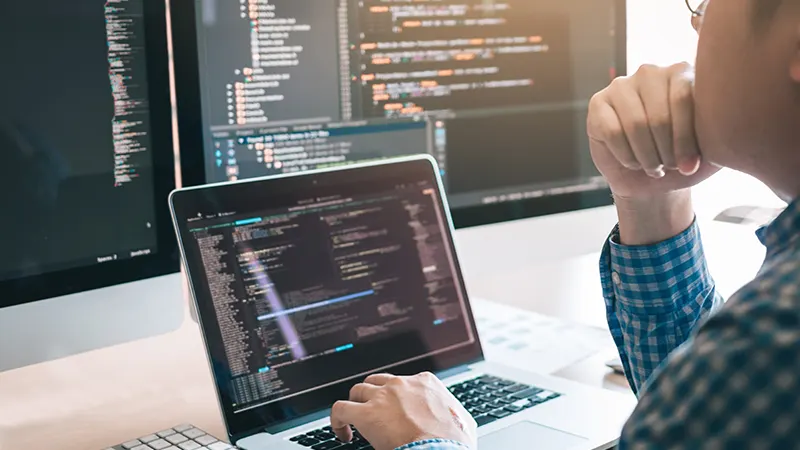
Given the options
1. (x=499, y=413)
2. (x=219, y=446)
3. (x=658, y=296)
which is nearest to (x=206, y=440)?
(x=219, y=446)

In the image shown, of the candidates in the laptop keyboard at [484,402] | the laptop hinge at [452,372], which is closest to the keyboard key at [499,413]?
the laptop keyboard at [484,402]

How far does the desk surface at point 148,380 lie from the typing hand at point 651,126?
1.07ft

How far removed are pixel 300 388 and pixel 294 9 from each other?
1.42 feet

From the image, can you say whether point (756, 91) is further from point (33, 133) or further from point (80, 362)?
point (80, 362)

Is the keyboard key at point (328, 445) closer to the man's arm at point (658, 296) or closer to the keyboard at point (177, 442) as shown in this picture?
the keyboard at point (177, 442)

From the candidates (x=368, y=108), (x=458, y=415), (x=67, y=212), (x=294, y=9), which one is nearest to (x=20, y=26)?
(x=67, y=212)

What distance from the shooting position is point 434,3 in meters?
1.20

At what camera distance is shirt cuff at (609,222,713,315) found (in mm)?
965

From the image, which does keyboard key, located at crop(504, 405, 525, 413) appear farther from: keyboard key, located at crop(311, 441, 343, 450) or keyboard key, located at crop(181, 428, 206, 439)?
keyboard key, located at crop(181, 428, 206, 439)

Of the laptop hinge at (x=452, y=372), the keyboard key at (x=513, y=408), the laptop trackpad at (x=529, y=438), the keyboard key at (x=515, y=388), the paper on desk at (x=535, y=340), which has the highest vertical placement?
the laptop hinge at (x=452, y=372)

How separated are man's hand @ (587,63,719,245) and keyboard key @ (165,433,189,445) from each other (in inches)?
18.5

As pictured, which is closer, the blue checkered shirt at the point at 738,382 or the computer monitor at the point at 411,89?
the blue checkered shirt at the point at 738,382

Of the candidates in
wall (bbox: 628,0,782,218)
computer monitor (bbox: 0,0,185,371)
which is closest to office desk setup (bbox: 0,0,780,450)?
computer monitor (bbox: 0,0,185,371)

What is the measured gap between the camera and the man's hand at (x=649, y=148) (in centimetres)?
79
